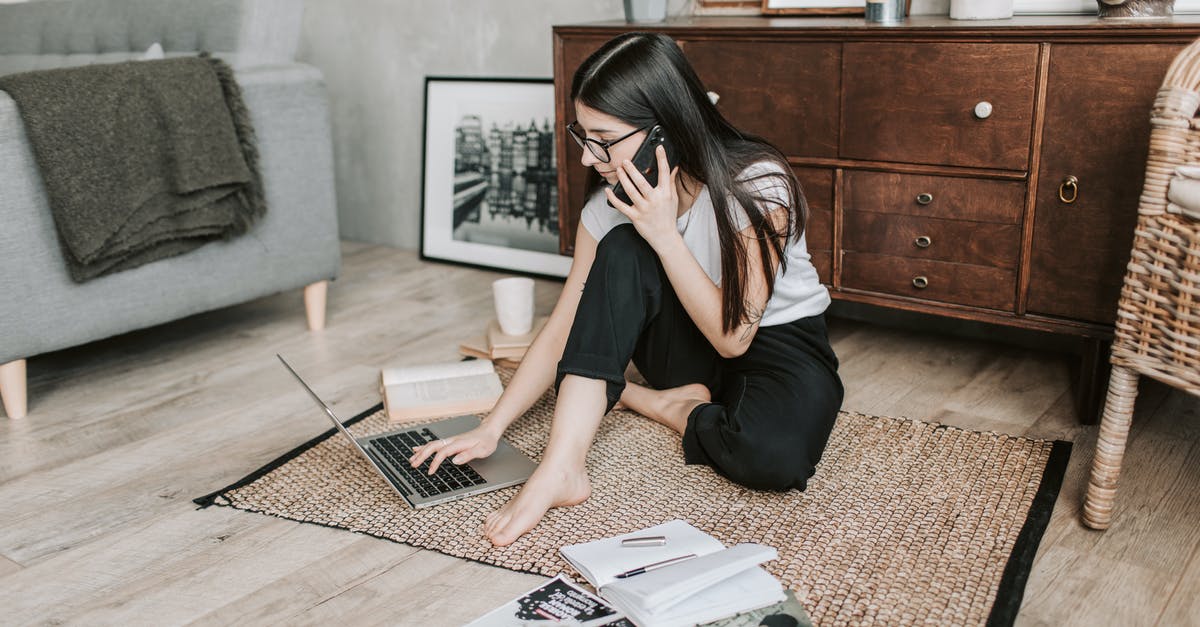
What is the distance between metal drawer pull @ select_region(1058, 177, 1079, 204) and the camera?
1.70 meters

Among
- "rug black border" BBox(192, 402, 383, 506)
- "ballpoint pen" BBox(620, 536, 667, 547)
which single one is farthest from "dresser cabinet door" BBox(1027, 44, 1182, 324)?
"rug black border" BBox(192, 402, 383, 506)

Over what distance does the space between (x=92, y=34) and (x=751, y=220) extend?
2.04 m

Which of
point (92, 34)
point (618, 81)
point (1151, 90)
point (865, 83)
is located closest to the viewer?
point (618, 81)

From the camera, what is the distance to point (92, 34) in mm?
2629

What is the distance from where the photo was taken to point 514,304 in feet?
7.11

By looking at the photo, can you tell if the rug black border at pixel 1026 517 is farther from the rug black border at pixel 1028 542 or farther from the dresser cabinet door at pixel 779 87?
the dresser cabinet door at pixel 779 87

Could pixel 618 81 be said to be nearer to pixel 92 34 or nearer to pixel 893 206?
pixel 893 206

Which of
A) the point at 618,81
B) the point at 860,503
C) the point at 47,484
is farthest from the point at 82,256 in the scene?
the point at 860,503

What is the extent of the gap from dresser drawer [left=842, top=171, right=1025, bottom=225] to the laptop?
86 cm

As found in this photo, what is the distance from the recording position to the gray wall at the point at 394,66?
287 centimetres

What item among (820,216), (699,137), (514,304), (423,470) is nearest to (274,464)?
(423,470)

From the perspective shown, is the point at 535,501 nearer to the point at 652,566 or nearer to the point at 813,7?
the point at 652,566

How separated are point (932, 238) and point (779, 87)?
0.43 meters

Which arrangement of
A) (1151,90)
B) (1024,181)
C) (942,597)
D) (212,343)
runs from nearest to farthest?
(942,597), (1151,90), (1024,181), (212,343)
